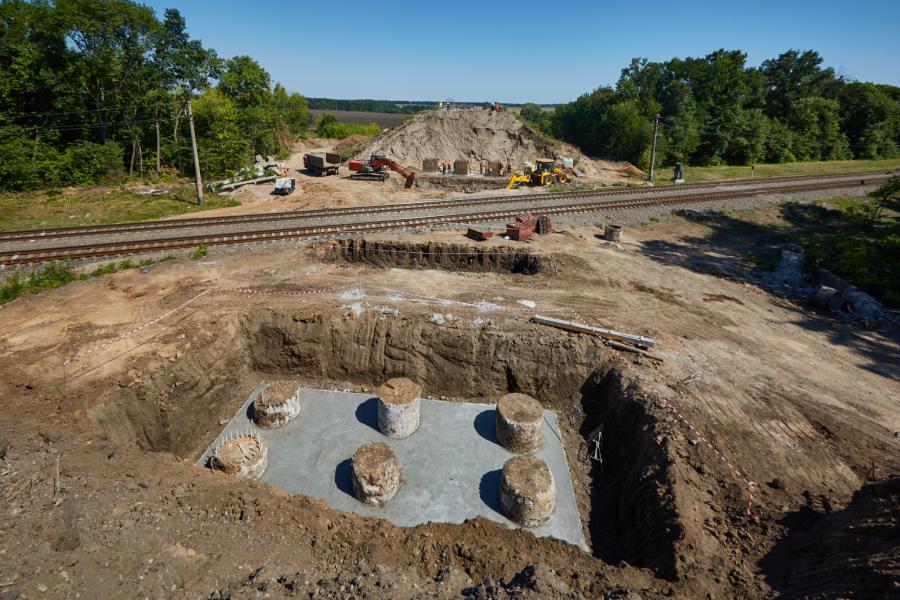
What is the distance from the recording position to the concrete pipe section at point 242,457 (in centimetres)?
851

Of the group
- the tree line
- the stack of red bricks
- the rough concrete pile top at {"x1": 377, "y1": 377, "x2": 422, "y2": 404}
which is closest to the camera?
the rough concrete pile top at {"x1": 377, "y1": 377, "x2": 422, "y2": 404}

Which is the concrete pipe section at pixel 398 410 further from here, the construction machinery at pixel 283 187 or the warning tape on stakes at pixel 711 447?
the construction machinery at pixel 283 187

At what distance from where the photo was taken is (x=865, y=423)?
924 centimetres

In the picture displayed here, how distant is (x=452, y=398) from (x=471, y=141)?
32.8 metres

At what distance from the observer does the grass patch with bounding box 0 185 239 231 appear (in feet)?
68.3

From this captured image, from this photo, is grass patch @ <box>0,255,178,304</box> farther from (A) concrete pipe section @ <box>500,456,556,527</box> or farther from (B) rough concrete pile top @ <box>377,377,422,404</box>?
(A) concrete pipe section @ <box>500,456,556,527</box>

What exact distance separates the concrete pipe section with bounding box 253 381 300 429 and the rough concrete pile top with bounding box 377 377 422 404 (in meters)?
2.20

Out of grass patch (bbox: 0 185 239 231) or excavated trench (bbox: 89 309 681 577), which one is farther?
grass patch (bbox: 0 185 239 231)

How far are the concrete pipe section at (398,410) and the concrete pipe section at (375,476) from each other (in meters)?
1.20

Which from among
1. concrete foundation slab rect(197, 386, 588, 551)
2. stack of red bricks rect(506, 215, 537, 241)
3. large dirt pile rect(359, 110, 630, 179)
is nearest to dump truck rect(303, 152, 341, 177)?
large dirt pile rect(359, 110, 630, 179)

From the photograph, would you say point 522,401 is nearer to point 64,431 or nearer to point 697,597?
point 697,597

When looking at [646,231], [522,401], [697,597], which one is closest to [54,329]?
[522,401]

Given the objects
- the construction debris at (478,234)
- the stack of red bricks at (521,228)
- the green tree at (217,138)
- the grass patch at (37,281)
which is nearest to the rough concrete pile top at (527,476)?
the construction debris at (478,234)

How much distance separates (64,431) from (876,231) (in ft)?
99.0
